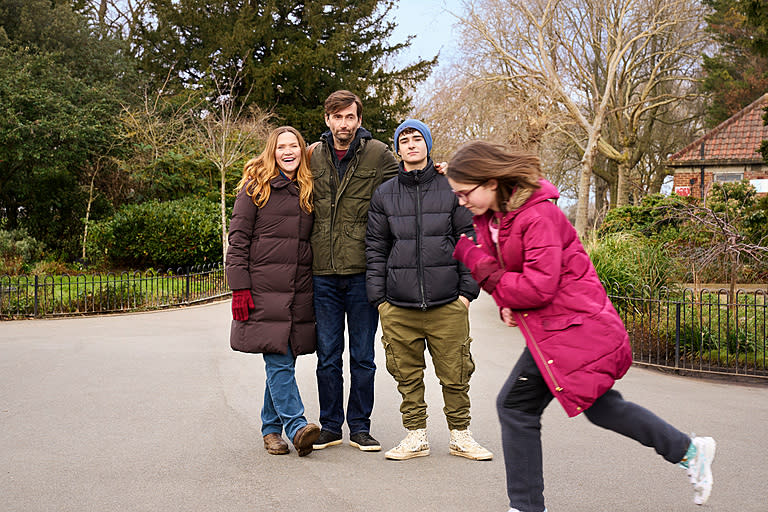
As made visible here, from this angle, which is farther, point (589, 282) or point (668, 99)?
point (668, 99)

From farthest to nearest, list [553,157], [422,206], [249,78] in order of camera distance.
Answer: [553,157] < [249,78] < [422,206]

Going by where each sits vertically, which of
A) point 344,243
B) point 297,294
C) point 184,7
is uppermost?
point 184,7

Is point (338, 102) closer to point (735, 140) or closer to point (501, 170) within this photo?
point (501, 170)

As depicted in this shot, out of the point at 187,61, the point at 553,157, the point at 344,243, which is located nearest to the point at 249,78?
the point at 187,61

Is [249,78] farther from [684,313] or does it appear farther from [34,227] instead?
[684,313]

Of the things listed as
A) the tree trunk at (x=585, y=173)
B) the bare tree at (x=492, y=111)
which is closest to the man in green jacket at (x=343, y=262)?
the bare tree at (x=492, y=111)

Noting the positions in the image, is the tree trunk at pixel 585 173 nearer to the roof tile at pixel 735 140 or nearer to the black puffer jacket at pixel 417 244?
the roof tile at pixel 735 140

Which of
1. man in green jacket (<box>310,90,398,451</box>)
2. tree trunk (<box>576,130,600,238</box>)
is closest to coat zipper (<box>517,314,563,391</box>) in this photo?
man in green jacket (<box>310,90,398,451</box>)

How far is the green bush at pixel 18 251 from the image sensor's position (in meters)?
16.6

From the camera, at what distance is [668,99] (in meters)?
31.1

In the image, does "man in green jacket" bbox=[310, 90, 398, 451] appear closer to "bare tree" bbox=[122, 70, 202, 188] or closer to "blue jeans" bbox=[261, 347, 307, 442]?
"blue jeans" bbox=[261, 347, 307, 442]

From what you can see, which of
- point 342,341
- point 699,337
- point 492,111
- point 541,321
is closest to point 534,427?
point 541,321

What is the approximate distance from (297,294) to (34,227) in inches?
740

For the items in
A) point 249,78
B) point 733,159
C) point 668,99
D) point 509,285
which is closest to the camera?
point 509,285
